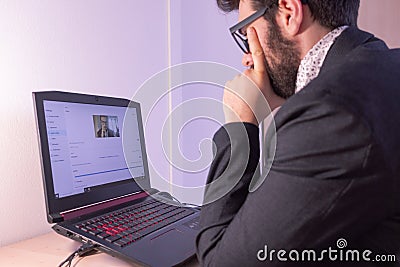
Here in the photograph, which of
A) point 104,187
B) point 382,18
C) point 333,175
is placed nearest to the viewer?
point 333,175

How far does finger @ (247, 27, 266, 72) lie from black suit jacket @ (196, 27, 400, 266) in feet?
0.74

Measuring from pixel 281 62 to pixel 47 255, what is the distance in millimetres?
667

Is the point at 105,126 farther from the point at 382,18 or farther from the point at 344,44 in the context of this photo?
the point at 382,18

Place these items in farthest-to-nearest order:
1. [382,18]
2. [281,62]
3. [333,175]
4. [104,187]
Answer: [382,18] < [104,187] < [281,62] < [333,175]

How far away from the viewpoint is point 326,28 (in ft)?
2.48

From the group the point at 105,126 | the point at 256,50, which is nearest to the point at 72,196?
the point at 105,126

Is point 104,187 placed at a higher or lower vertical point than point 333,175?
lower

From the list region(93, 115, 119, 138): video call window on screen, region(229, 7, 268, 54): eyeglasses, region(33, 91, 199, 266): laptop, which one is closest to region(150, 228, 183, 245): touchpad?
region(33, 91, 199, 266): laptop

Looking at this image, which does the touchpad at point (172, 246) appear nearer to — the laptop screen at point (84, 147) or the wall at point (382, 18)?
the laptop screen at point (84, 147)

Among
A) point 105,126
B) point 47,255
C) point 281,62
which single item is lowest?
point 47,255

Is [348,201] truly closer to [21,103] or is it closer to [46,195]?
[46,195]

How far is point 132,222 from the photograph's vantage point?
89 cm

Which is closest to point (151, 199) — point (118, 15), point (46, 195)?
point (46, 195)

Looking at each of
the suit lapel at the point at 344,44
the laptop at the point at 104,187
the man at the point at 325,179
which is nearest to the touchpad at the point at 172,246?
the laptop at the point at 104,187
